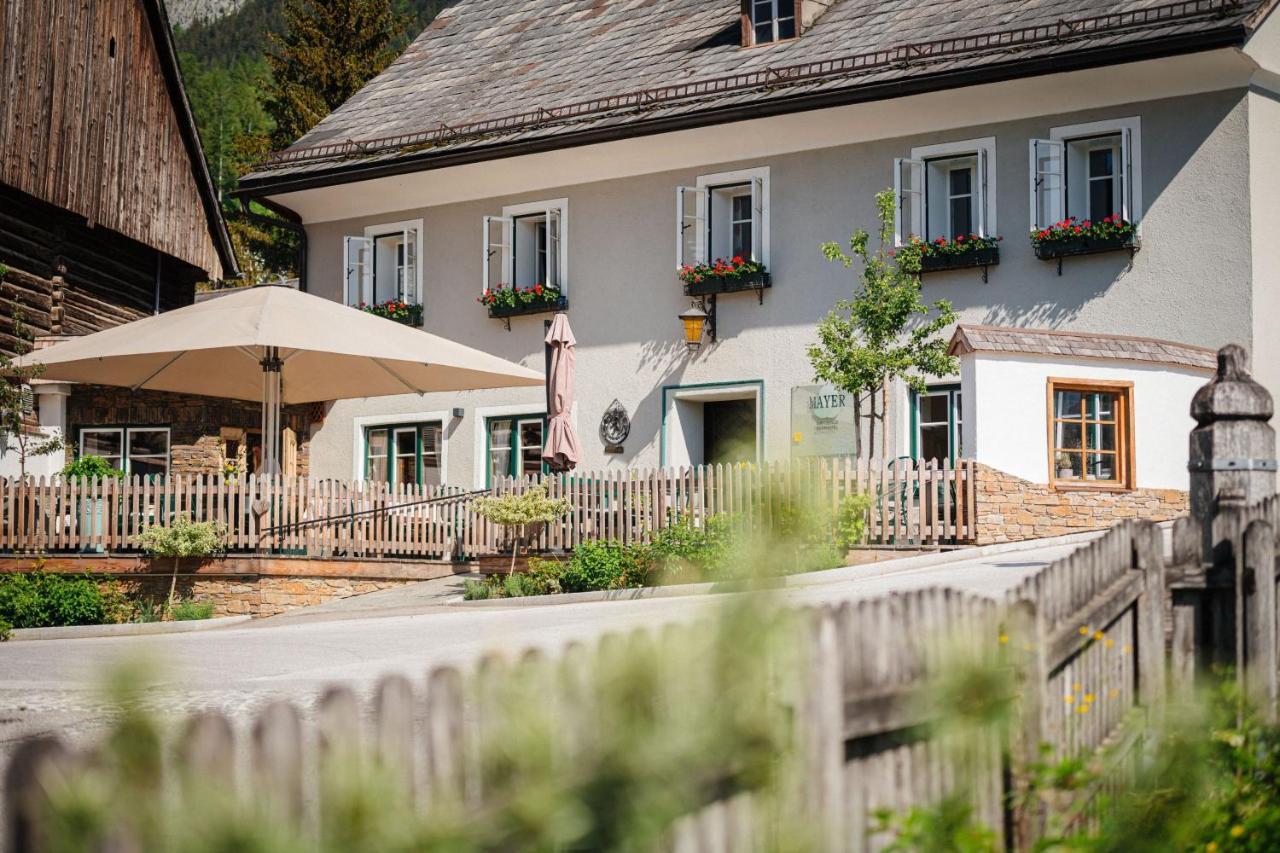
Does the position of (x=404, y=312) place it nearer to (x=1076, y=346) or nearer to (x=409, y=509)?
(x=409, y=509)

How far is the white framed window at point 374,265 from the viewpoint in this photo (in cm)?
2517

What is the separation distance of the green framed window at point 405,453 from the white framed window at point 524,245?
248cm

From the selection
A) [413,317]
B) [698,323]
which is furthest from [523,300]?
[698,323]

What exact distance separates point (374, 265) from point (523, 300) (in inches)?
126

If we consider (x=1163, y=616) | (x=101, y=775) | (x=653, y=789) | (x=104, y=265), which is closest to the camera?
A: (x=101, y=775)

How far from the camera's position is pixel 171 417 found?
24359mm

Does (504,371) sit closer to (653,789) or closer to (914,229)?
(914,229)

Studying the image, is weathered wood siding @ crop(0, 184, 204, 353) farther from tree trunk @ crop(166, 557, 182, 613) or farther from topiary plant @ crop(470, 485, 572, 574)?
topiary plant @ crop(470, 485, 572, 574)

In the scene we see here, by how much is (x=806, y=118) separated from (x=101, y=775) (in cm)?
1976

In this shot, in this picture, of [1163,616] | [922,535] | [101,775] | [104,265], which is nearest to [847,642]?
[101,775]

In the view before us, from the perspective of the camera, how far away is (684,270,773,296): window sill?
69.9 ft

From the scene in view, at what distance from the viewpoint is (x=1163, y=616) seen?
6.83m

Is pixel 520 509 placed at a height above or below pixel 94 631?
above

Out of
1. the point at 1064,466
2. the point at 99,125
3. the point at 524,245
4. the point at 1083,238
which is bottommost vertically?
the point at 1064,466
